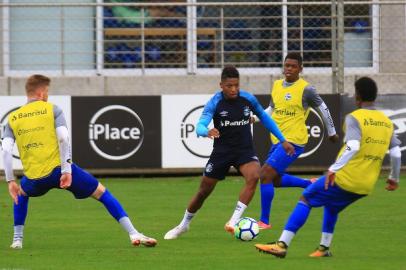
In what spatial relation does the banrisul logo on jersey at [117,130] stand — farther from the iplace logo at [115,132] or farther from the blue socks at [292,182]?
the blue socks at [292,182]

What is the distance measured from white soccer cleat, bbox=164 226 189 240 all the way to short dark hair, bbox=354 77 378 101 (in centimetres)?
309

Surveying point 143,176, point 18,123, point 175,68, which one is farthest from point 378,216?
point 175,68

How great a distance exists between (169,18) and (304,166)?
14.0ft

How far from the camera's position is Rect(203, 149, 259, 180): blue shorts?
12.8m

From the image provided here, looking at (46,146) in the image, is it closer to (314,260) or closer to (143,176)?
(314,260)

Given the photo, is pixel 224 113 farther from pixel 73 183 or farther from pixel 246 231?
pixel 73 183

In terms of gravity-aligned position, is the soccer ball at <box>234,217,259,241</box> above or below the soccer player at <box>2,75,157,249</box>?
below

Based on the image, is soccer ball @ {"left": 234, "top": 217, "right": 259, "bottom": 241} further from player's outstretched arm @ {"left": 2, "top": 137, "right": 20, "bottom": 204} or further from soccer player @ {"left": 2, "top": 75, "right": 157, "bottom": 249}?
player's outstretched arm @ {"left": 2, "top": 137, "right": 20, "bottom": 204}

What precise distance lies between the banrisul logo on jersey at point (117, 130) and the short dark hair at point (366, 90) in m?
10.3

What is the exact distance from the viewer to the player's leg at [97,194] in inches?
451

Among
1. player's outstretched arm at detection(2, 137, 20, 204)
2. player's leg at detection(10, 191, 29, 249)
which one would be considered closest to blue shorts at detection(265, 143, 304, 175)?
player's leg at detection(10, 191, 29, 249)

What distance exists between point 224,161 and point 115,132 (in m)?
7.89

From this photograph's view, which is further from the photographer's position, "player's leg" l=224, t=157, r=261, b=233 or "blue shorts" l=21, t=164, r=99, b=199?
"player's leg" l=224, t=157, r=261, b=233

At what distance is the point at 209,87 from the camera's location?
876 inches
